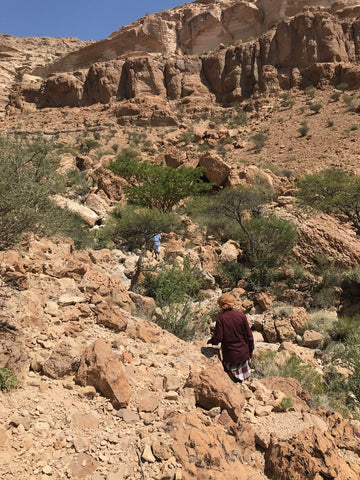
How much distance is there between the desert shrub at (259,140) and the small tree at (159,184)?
9218mm

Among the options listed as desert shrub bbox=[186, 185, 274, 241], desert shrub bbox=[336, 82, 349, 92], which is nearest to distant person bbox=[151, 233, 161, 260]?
desert shrub bbox=[186, 185, 274, 241]

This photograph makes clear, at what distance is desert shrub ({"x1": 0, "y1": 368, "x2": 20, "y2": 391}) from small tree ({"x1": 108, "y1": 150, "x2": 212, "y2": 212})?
12737 mm

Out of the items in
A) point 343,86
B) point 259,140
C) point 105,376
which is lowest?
point 105,376

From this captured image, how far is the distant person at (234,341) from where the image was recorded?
392cm

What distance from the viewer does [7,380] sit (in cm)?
266

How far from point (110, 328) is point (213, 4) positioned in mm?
54457

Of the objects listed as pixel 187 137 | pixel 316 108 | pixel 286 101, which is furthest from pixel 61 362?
pixel 286 101

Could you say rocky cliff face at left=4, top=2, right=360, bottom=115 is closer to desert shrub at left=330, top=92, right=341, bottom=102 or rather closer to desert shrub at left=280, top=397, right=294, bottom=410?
desert shrub at left=330, top=92, right=341, bottom=102

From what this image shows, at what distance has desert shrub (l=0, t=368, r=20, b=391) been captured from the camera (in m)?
2.65

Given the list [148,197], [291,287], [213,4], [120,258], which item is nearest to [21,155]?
[120,258]

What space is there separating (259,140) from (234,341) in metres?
23.5

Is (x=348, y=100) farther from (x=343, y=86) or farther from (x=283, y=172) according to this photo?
(x=283, y=172)

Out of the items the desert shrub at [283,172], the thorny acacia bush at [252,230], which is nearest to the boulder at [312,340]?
the thorny acacia bush at [252,230]

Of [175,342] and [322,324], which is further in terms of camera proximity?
[322,324]
